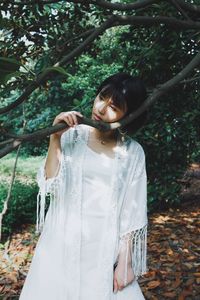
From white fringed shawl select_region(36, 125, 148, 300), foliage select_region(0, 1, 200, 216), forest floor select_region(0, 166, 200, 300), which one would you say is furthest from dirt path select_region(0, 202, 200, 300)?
white fringed shawl select_region(36, 125, 148, 300)

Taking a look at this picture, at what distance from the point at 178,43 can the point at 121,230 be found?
74.6 inches

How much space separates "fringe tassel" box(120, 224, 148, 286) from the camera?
1.58 metres

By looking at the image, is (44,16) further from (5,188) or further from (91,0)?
(5,188)

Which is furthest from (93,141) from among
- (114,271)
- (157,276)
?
(157,276)

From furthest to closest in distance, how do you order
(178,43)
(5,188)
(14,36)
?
(5,188) → (178,43) → (14,36)

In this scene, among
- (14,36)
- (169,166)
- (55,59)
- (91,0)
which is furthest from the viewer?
(169,166)

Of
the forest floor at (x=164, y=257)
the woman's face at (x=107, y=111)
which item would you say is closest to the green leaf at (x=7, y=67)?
the woman's face at (x=107, y=111)

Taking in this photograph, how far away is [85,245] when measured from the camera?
1541 millimetres

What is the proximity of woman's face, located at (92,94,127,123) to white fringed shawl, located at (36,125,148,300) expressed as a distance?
6.3 inches

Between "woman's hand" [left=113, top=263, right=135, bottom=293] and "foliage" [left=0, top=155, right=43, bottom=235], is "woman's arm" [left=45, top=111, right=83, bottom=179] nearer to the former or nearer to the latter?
"woman's hand" [left=113, top=263, right=135, bottom=293]

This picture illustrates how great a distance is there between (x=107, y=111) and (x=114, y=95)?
0.25ft

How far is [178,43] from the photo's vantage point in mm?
2992

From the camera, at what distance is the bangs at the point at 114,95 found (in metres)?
1.47

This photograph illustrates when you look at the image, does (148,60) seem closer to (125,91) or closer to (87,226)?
(125,91)
